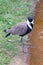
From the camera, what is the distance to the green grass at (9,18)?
6299 mm

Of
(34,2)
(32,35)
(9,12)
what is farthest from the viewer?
(34,2)

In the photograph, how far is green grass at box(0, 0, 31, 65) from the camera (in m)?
6.30

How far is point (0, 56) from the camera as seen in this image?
6.14 metres

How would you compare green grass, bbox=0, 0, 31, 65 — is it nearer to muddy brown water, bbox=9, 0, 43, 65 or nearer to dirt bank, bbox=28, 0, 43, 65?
muddy brown water, bbox=9, 0, 43, 65

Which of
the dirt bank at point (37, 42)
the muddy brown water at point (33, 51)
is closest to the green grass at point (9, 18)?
the muddy brown water at point (33, 51)

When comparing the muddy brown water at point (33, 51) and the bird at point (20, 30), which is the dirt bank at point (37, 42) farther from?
the bird at point (20, 30)

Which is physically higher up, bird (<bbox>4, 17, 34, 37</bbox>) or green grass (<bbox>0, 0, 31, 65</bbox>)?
bird (<bbox>4, 17, 34, 37</bbox>)

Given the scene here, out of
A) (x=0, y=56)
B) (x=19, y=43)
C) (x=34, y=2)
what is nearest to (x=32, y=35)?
(x=19, y=43)

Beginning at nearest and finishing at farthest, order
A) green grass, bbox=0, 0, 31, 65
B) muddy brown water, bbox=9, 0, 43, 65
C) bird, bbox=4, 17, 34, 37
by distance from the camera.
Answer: muddy brown water, bbox=9, 0, 43, 65, green grass, bbox=0, 0, 31, 65, bird, bbox=4, 17, 34, 37

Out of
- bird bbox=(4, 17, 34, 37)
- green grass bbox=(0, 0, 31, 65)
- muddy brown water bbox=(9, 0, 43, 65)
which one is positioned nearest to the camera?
muddy brown water bbox=(9, 0, 43, 65)

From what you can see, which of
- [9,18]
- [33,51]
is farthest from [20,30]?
[9,18]

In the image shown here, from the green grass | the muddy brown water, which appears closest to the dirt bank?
the muddy brown water

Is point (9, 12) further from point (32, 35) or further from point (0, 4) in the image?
point (32, 35)

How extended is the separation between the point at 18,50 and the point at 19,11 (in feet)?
8.30
